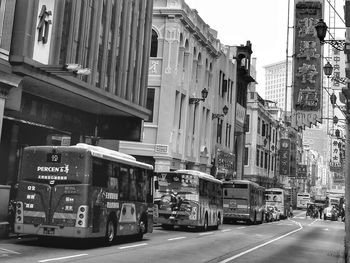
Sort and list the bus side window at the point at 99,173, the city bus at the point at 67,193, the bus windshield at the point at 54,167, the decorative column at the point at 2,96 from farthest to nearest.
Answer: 1. the decorative column at the point at 2,96
2. the bus side window at the point at 99,173
3. the bus windshield at the point at 54,167
4. the city bus at the point at 67,193

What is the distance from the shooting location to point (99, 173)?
16453 mm

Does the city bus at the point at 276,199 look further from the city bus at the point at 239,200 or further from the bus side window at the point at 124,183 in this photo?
the bus side window at the point at 124,183

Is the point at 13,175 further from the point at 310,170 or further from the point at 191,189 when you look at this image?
the point at 310,170

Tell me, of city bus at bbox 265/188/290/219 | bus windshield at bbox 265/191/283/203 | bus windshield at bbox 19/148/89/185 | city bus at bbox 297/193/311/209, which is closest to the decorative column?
bus windshield at bbox 19/148/89/185

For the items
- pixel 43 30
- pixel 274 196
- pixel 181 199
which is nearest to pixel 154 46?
pixel 181 199

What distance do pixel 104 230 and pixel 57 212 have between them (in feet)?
5.99

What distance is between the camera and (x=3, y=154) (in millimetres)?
21250

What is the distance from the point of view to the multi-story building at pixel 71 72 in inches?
746

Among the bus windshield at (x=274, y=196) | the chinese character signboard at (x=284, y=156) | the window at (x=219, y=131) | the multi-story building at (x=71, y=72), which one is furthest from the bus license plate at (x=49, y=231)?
the chinese character signboard at (x=284, y=156)

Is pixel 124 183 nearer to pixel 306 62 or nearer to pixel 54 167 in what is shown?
pixel 54 167

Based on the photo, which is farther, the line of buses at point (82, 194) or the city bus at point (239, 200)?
the city bus at point (239, 200)

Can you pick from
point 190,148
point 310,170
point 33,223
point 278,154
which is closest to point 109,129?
point 190,148

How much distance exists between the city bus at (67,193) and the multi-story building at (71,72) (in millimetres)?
3427

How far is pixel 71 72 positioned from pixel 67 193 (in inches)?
215
